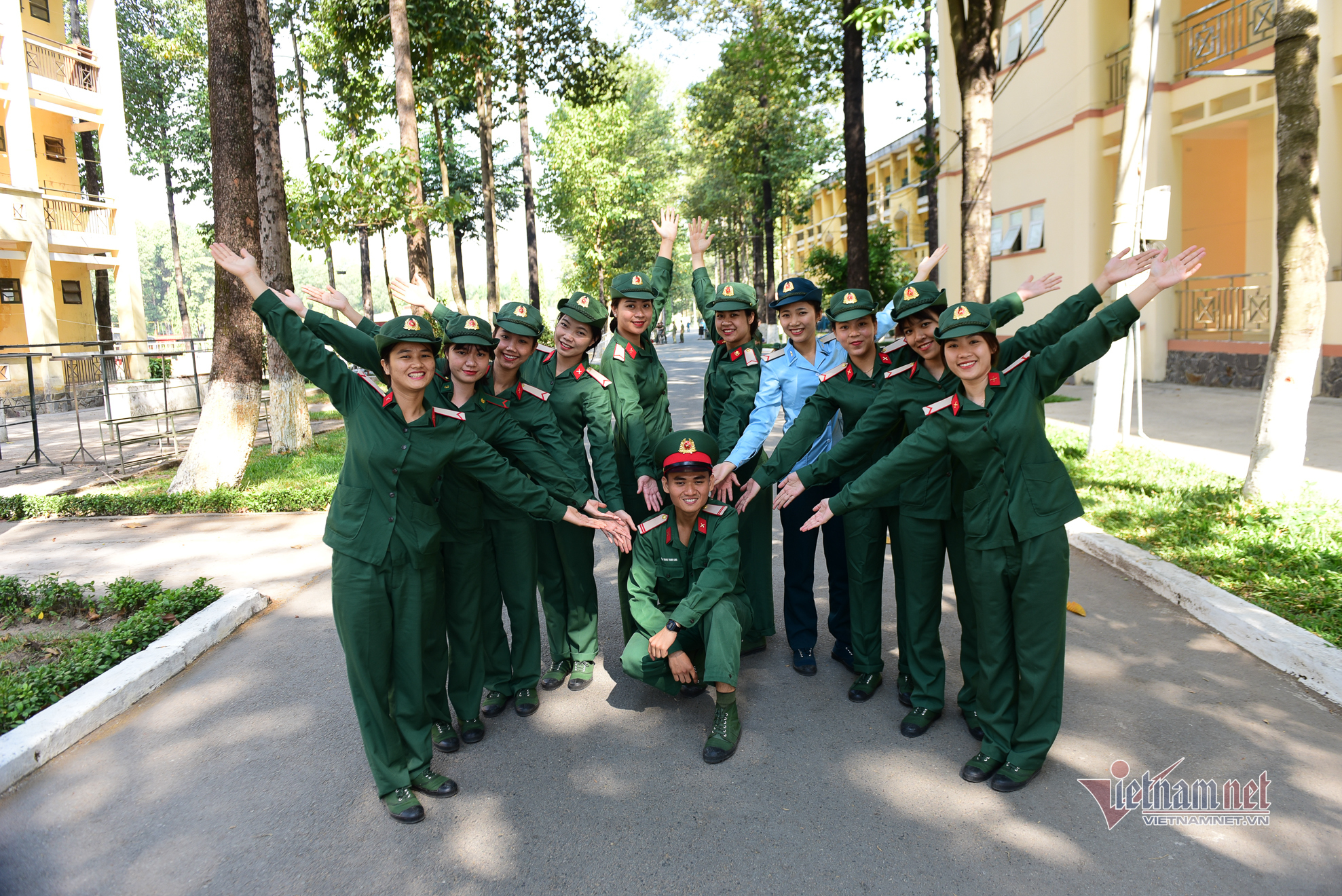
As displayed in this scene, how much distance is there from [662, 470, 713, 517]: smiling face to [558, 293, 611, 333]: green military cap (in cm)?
107

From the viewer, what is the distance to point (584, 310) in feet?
15.8

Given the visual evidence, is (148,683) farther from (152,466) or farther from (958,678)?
(152,466)

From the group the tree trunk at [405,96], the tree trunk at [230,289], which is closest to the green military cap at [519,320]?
the tree trunk at [230,289]

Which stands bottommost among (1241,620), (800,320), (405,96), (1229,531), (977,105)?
(1241,620)

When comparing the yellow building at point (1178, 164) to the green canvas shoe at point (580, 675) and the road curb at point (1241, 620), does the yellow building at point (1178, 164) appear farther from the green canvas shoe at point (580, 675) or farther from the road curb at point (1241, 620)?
the green canvas shoe at point (580, 675)

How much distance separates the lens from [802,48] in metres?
17.3

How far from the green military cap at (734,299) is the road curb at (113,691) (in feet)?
12.1

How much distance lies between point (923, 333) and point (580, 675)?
2.54m

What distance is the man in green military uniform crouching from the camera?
404 centimetres

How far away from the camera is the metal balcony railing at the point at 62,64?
2461 cm

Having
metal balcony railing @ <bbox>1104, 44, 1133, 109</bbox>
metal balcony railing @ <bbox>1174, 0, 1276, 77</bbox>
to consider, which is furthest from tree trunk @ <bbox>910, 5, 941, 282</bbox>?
metal balcony railing @ <bbox>1174, 0, 1276, 77</bbox>

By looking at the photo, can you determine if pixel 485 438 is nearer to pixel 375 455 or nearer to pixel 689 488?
pixel 375 455

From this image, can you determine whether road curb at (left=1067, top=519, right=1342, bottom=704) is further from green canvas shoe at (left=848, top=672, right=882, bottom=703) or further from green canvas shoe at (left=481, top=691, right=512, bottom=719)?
green canvas shoe at (left=481, top=691, right=512, bottom=719)

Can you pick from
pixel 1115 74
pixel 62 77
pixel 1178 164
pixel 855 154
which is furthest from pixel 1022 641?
pixel 62 77
